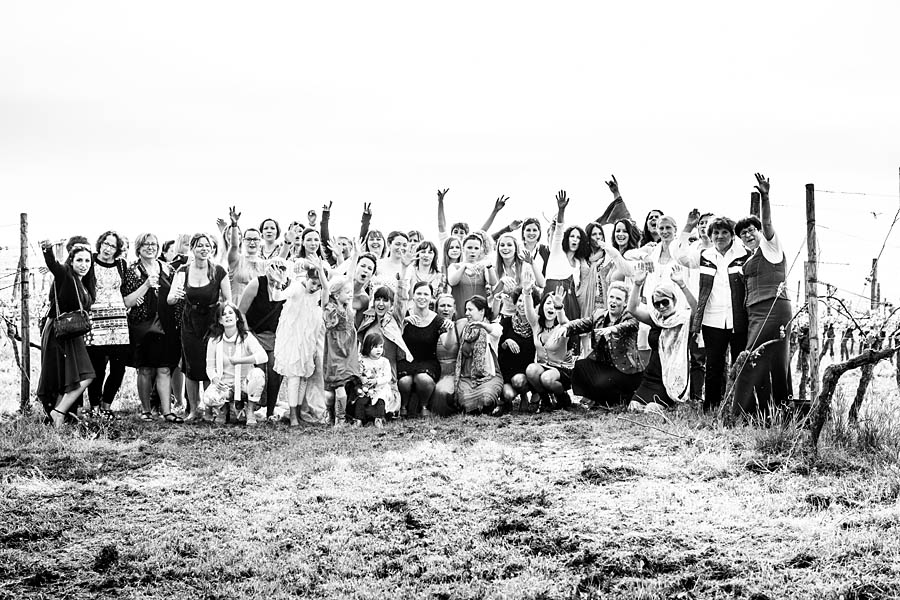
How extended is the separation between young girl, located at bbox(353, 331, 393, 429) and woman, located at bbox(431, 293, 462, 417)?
1.58 feet

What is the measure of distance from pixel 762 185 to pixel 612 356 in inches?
88.0

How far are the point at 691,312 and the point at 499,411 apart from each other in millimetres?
1977

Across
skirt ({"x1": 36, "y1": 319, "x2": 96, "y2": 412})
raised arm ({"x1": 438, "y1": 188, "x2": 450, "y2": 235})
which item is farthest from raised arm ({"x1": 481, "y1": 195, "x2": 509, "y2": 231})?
skirt ({"x1": 36, "y1": 319, "x2": 96, "y2": 412})

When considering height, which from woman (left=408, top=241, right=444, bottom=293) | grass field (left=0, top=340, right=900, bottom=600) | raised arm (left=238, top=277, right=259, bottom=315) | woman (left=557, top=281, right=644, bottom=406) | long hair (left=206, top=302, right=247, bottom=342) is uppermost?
woman (left=408, top=241, right=444, bottom=293)

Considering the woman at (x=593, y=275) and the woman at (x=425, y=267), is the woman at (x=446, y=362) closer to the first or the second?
the woman at (x=425, y=267)

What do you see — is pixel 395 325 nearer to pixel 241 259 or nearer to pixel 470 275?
pixel 470 275

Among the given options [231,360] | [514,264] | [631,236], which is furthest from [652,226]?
[231,360]

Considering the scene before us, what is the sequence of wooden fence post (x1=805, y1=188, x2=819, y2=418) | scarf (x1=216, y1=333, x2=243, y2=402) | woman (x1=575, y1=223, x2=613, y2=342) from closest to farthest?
1. wooden fence post (x1=805, y1=188, x2=819, y2=418)
2. scarf (x1=216, y1=333, x2=243, y2=402)
3. woman (x1=575, y1=223, x2=613, y2=342)

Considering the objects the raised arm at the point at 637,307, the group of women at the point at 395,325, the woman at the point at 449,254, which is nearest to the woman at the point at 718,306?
the group of women at the point at 395,325

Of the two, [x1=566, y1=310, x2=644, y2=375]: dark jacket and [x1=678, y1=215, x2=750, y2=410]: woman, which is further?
[x1=566, y1=310, x2=644, y2=375]: dark jacket

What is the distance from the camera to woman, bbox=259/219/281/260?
31.0 ft

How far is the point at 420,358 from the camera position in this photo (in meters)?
9.02

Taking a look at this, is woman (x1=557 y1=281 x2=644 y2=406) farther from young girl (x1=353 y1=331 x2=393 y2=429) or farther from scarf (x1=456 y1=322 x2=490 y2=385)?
young girl (x1=353 y1=331 x2=393 y2=429)

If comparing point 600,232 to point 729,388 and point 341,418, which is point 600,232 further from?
point 341,418
